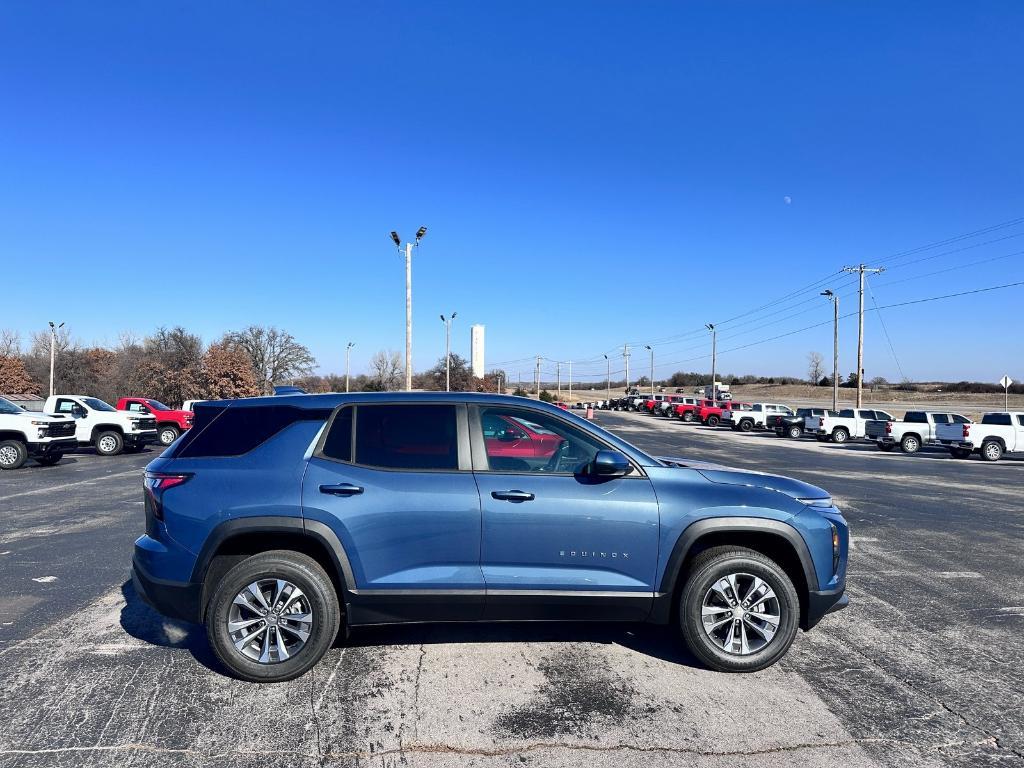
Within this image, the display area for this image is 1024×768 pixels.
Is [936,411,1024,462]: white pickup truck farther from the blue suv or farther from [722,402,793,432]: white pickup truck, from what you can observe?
the blue suv

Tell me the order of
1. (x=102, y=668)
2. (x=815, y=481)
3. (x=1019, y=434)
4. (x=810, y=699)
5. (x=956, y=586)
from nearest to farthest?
(x=810, y=699) < (x=102, y=668) < (x=956, y=586) < (x=815, y=481) < (x=1019, y=434)

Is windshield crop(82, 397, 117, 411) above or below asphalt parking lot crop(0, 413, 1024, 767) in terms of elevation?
above

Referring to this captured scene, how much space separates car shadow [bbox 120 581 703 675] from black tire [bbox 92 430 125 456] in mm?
16538

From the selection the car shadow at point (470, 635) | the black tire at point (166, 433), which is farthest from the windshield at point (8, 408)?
the car shadow at point (470, 635)

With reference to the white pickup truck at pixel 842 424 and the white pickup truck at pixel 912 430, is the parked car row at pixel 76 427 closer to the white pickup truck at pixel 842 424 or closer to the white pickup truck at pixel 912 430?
the white pickup truck at pixel 912 430

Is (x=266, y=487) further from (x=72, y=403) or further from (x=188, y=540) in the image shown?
(x=72, y=403)

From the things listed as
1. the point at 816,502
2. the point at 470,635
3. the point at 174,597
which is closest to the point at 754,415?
the point at 816,502

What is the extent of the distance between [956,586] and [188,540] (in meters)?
6.61

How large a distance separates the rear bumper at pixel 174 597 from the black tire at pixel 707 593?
9.86 ft

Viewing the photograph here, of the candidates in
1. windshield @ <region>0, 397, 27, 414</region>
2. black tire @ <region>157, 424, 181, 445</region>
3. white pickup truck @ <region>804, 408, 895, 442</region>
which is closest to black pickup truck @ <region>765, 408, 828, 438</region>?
white pickup truck @ <region>804, 408, 895, 442</region>

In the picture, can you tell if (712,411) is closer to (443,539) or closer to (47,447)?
(47,447)

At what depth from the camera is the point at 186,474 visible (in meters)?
3.93

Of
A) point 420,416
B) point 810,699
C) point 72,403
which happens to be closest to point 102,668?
point 420,416

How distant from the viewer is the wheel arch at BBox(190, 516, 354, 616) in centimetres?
383
